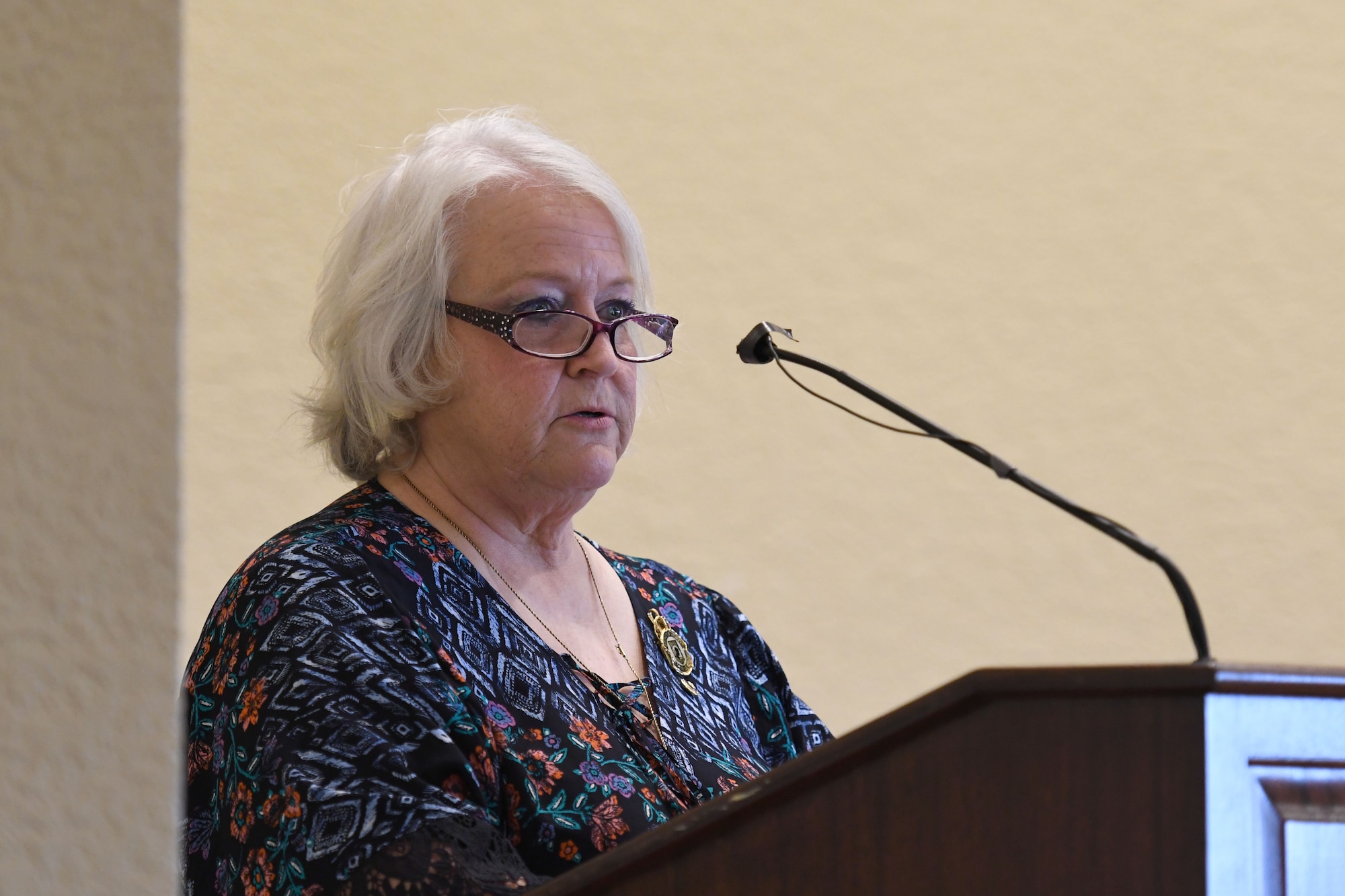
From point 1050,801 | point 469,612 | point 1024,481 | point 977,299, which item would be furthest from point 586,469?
point 977,299

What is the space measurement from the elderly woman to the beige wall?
1.72 meters

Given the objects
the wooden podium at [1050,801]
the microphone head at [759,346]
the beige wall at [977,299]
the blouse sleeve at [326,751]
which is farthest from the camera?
the beige wall at [977,299]

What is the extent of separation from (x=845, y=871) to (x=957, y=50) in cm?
372

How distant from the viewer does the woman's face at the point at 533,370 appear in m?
2.06

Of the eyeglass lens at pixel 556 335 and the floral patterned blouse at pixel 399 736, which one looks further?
the eyeglass lens at pixel 556 335

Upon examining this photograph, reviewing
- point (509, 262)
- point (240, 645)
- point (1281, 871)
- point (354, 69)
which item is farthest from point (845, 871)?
point (354, 69)

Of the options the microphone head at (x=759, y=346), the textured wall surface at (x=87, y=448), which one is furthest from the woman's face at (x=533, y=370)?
the textured wall surface at (x=87, y=448)

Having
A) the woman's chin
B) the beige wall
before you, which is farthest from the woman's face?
the beige wall

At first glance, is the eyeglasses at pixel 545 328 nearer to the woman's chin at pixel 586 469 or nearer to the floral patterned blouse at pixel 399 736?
the woman's chin at pixel 586 469

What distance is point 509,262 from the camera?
2.11 metres

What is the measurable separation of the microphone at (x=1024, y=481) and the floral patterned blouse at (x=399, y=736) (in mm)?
494

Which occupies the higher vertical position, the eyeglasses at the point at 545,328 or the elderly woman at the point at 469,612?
the eyeglasses at the point at 545,328

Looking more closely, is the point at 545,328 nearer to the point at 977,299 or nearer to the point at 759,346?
the point at 759,346

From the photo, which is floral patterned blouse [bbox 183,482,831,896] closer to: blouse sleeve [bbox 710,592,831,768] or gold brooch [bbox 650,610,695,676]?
gold brooch [bbox 650,610,695,676]
